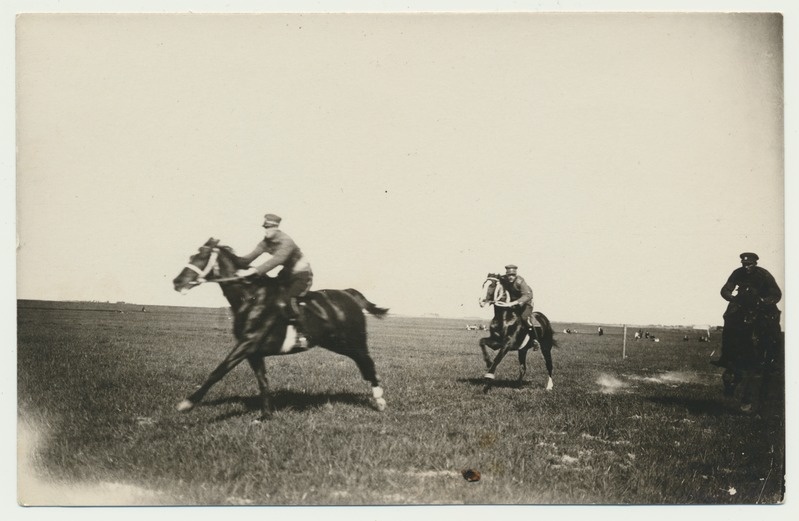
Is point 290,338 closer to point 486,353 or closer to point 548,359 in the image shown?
point 486,353

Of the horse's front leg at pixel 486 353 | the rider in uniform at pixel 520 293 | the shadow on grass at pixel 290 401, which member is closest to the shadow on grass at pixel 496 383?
the horse's front leg at pixel 486 353

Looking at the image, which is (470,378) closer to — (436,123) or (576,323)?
(576,323)

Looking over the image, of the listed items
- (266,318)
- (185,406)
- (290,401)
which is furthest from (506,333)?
(185,406)

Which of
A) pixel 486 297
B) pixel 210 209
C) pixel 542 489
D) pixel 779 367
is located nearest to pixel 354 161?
pixel 210 209

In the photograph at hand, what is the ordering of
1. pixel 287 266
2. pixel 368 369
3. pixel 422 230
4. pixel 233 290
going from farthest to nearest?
pixel 422 230, pixel 368 369, pixel 287 266, pixel 233 290

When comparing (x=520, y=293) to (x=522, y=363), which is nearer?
(x=520, y=293)

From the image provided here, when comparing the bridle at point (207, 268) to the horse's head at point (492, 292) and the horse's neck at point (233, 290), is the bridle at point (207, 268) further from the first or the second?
the horse's head at point (492, 292)

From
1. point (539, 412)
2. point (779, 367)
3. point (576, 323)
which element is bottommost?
point (539, 412)
